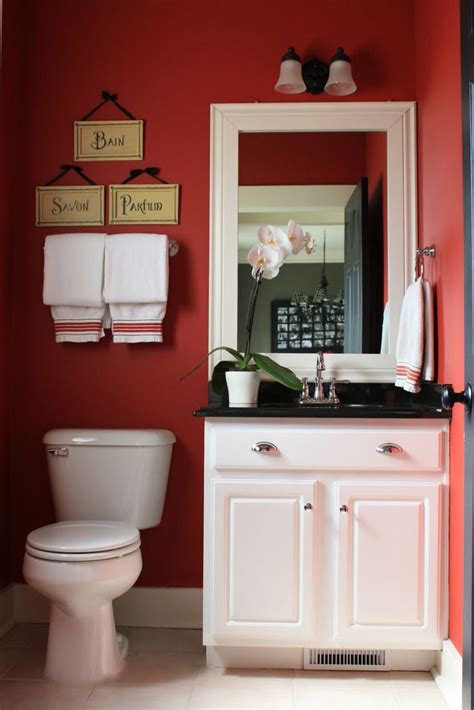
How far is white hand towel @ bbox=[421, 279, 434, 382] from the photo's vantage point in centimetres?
244

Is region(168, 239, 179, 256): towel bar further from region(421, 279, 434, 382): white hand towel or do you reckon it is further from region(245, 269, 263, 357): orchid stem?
region(421, 279, 434, 382): white hand towel

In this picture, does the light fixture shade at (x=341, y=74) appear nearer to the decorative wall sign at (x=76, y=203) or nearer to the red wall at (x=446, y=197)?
the red wall at (x=446, y=197)

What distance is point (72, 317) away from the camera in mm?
2730

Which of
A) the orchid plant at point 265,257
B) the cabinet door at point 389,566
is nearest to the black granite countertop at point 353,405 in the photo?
the orchid plant at point 265,257

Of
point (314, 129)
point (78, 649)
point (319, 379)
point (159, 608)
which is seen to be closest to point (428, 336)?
point (319, 379)

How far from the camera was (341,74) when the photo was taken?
104 inches

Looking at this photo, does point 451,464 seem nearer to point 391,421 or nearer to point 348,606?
point 391,421

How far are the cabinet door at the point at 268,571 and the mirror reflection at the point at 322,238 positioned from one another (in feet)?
2.30

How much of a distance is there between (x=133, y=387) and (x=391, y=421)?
104 centimetres

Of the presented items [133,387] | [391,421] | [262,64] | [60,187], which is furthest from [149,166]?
[391,421]

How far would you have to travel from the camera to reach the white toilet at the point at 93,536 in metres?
2.14

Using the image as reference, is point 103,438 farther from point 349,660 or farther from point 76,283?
point 349,660

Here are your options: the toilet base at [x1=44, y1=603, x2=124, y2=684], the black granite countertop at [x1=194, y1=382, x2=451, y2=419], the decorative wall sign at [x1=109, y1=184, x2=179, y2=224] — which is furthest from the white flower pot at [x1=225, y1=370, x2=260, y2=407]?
the toilet base at [x1=44, y1=603, x2=124, y2=684]

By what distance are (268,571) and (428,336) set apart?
3.11 feet
